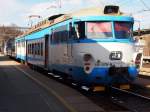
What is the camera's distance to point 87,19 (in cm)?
1608

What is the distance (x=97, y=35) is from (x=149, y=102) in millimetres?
3226

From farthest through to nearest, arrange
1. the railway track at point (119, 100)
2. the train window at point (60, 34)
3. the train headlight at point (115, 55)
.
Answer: the train window at point (60, 34), the train headlight at point (115, 55), the railway track at point (119, 100)

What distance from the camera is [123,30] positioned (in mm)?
16281

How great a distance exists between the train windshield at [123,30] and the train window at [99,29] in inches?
10.9

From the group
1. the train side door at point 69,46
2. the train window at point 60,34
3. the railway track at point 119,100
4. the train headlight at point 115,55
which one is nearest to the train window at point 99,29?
the train headlight at point 115,55

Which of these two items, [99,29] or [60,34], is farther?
[60,34]

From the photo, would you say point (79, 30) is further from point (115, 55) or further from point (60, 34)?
point (60, 34)

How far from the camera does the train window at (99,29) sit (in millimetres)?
15938

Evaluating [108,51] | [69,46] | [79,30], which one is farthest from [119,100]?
[69,46]

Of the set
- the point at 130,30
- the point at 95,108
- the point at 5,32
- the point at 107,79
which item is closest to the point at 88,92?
the point at 107,79

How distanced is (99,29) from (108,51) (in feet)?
3.32

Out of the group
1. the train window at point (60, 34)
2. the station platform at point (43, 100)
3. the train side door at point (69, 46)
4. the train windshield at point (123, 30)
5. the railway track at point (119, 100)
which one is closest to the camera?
the station platform at point (43, 100)

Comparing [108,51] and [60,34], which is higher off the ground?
[60,34]

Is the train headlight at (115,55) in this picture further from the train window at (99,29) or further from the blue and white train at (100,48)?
the train window at (99,29)
